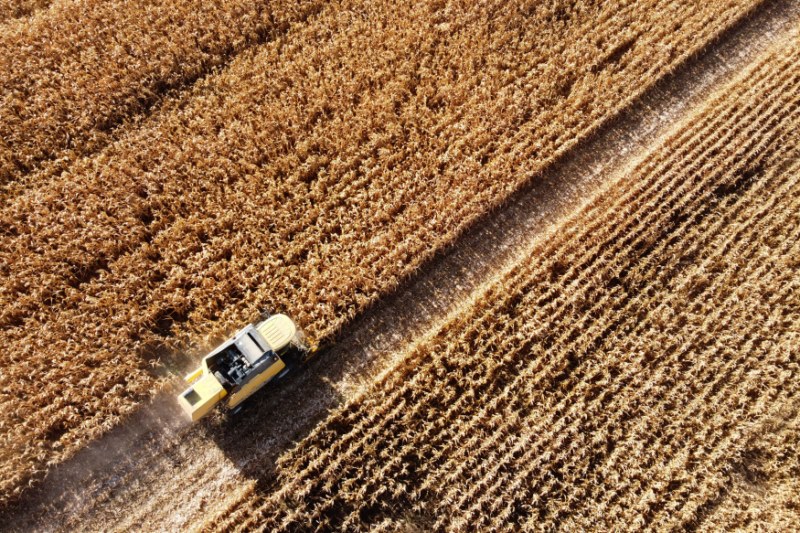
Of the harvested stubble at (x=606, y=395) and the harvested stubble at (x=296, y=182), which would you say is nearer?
the harvested stubble at (x=606, y=395)

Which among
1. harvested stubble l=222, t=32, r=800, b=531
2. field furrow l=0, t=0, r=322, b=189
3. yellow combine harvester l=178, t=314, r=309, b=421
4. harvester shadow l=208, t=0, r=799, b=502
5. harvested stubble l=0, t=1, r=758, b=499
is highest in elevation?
field furrow l=0, t=0, r=322, b=189

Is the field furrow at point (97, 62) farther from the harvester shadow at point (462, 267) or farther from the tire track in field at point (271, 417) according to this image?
the harvester shadow at point (462, 267)

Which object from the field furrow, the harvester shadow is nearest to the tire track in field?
the harvester shadow

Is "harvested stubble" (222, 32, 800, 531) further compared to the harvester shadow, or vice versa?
the harvester shadow

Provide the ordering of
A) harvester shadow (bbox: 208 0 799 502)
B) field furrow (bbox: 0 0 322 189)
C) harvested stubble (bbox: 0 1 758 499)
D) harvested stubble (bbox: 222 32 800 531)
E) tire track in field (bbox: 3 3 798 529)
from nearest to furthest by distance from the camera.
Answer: tire track in field (bbox: 3 3 798 529) < harvested stubble (bbox: 222 32 800 531) < harvester shadow (bbox: 208 0 799 502) < harvested stubble (bbox: 0 1 758 499) < field furrow (bbox: 0 0 322 189)

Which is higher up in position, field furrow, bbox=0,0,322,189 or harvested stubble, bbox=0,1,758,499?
field furrow, bbox=0,0,322,189

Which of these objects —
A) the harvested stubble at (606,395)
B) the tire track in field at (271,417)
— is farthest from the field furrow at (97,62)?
the harvested stubble at (606,395)

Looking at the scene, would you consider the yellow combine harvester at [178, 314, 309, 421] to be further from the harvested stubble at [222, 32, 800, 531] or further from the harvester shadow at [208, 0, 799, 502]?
the harvested stubble at [222, 32, 800, 531]

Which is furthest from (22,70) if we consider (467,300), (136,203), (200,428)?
(467,300)
